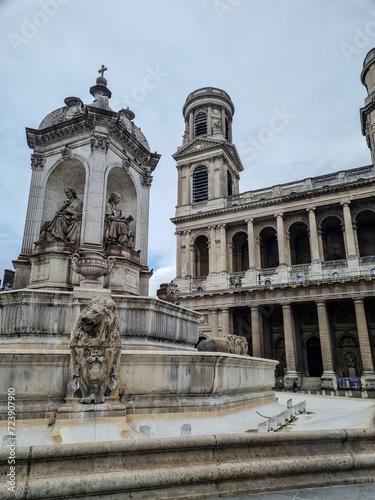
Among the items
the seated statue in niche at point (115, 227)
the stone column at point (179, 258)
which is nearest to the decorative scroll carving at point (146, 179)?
the seated statue in niche at point (115, 227)


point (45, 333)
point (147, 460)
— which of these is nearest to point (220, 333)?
point (45, 333)

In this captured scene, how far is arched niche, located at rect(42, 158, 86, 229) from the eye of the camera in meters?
9.91

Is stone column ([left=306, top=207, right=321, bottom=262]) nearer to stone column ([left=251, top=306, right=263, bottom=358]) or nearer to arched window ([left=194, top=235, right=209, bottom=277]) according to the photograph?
stone column ([left=251, top=306, right=263, bottom=358])

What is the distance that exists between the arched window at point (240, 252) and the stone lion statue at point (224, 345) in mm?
28369

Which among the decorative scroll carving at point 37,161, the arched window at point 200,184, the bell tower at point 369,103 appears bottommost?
the decorative scroll carving at point 37,161

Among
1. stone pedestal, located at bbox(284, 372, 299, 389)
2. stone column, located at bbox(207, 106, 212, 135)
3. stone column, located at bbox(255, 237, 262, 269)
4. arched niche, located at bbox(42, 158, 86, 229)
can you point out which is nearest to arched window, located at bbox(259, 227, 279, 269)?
stone column, located at bbox(255, 237, 262, 269)

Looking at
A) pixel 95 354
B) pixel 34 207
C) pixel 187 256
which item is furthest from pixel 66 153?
pixel 187 256

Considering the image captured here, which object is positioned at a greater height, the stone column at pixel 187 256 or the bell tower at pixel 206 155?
the bell tower at pixel 206 155

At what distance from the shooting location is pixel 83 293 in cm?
703

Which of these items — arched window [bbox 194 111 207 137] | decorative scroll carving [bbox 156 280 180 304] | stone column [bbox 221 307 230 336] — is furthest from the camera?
arched window [bbox 194 111 207 137]

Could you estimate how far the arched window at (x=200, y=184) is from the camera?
137 ft

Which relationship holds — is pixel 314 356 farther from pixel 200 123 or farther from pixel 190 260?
pixel 200 123

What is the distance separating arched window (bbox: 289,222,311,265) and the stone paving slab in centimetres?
3529

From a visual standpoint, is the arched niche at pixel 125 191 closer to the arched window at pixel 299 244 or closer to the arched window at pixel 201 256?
the arched window at pixel 299 244
